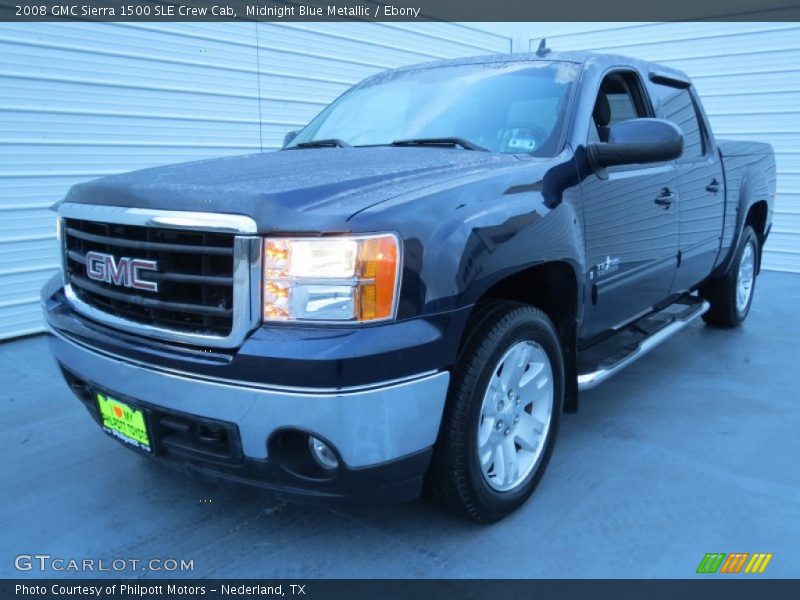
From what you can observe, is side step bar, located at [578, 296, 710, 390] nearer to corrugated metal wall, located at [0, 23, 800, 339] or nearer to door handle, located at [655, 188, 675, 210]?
door handle, located at [655, 188, 675, 210]

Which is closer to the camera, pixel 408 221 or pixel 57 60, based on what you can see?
pixel 408 221

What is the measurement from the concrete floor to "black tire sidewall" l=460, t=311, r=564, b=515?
13 centimetres

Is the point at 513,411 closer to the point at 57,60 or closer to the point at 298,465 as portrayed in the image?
the point at 298,465

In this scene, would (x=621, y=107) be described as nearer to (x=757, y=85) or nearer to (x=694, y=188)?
(x=694, y=188)

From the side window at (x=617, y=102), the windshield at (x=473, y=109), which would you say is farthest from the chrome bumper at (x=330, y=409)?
the side window at (x=617, y=102)

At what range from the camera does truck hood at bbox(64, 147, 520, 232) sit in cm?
193

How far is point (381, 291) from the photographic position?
1909 millimetres

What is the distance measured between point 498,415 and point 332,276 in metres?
0.93

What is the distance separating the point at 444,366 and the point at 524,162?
39.8 inches

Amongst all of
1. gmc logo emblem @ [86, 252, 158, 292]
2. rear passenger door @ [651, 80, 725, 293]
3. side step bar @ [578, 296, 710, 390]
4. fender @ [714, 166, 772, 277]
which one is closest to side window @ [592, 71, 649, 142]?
rear passenger door @ [651, 80, 725, 293]

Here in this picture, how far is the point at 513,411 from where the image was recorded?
252cm

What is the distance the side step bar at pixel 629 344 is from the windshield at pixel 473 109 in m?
1.05

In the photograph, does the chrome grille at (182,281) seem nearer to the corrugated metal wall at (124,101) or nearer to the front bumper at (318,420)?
the front bumper at (318,420)
